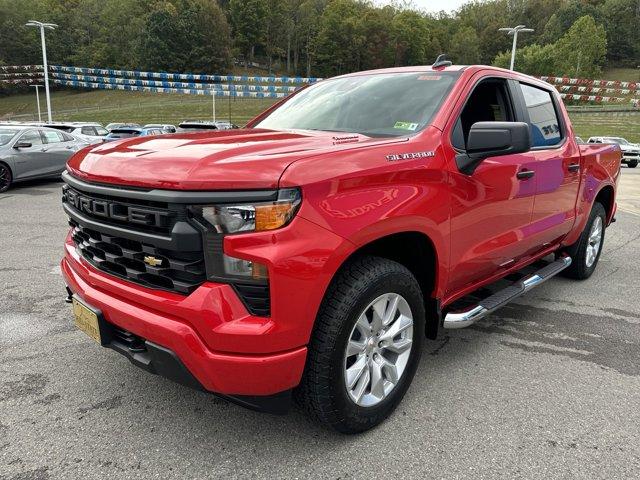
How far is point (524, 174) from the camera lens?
3.33 metres

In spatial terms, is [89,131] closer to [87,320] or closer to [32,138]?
[32,138]

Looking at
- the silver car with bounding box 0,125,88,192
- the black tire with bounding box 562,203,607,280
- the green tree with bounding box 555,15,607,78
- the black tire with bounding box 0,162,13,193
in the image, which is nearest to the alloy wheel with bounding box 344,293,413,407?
the black tire with bounding box 562,203,607,280

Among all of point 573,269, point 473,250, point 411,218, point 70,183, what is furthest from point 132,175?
point 573,269

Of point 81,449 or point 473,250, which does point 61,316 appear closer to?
point 81,449

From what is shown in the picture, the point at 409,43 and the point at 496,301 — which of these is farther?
the point at 409,43

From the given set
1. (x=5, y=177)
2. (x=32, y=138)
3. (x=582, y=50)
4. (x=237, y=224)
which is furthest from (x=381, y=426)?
(x=582, y=50)

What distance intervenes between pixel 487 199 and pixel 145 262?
1.97 meters

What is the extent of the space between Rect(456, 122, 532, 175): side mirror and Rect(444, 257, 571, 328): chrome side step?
2.73ft

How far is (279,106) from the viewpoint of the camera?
397 cm

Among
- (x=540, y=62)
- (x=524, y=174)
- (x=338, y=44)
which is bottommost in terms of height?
(x=524, y=174)

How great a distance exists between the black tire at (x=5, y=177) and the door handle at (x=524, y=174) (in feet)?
37.0

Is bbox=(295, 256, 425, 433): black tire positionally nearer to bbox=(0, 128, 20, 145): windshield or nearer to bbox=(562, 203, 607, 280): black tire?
bbox=(562, 203, 607, 280): black tire

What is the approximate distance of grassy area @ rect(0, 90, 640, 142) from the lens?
164 ft

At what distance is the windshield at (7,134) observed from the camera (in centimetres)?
1116
